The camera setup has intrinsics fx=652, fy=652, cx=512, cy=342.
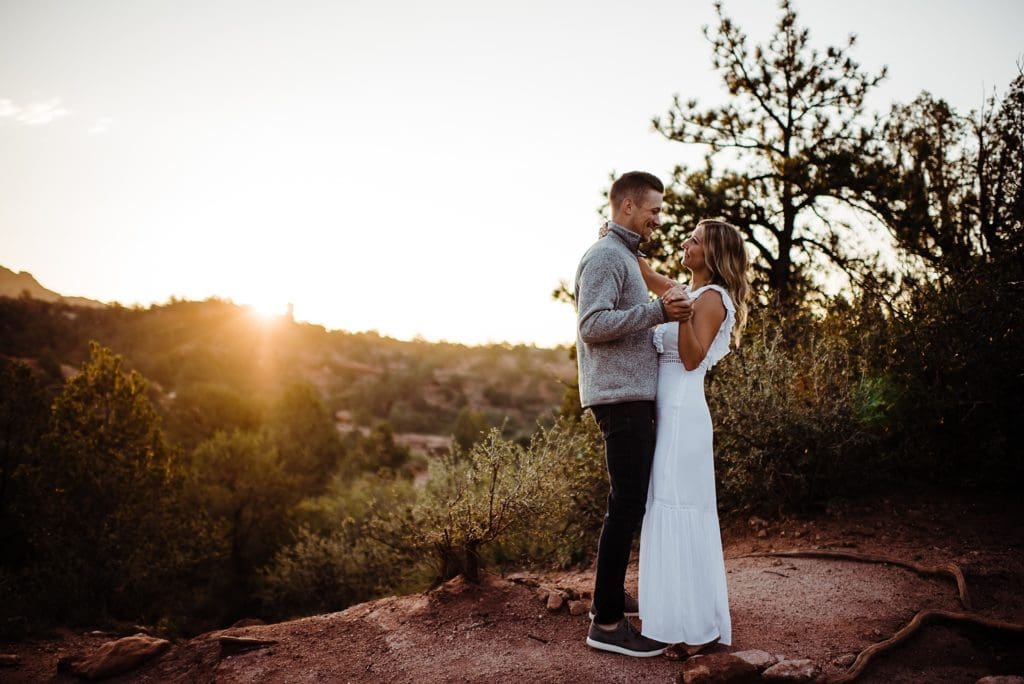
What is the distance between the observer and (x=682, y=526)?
11.1 ft

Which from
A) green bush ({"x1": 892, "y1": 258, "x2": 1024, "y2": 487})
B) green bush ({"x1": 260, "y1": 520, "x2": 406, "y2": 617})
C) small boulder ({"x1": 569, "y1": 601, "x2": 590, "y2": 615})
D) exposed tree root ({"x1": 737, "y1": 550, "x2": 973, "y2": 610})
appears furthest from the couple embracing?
green bush ({"x1": 260, "y1": 520, "x2": 406, "y2": 617})

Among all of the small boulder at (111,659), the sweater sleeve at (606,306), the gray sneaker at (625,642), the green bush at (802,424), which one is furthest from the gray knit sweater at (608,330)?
the green bush at (802,424)

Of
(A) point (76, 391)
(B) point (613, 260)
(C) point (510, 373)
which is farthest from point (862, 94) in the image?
(C) point (510, 373)

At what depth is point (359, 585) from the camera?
10383 mm

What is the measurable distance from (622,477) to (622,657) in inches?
38.0

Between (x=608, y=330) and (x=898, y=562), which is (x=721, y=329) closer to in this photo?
(x=608, y=330)

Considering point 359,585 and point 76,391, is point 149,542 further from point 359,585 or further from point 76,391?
point 359,585

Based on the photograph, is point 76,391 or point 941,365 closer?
point 941,365

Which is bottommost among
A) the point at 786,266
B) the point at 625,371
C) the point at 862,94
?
the point at 625,371

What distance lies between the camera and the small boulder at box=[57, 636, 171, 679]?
3.72m

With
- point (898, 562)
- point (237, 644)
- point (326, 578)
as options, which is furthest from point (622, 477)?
point (326, 578)

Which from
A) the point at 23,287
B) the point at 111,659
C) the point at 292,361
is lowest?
the point at 111,659

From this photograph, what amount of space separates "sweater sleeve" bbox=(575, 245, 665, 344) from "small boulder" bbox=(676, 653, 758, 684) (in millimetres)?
1636

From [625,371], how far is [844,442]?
3700 millimetres
